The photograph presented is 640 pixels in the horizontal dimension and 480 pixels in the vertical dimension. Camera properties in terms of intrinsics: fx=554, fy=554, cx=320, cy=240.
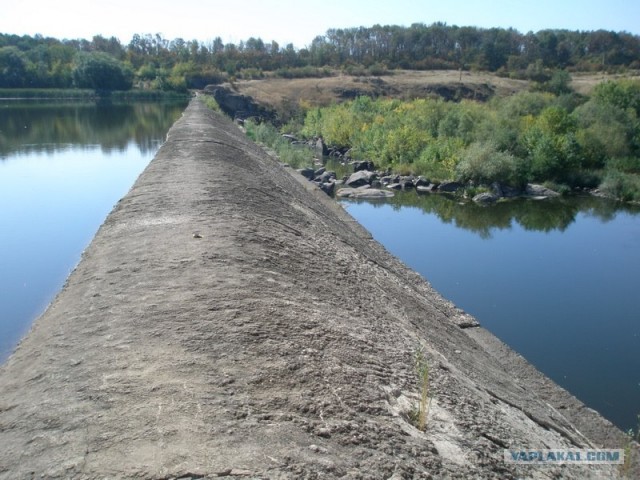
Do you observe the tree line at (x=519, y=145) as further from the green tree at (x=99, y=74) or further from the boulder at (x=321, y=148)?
the green tree at (x=99, y=74)

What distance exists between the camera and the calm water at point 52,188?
1039 cm

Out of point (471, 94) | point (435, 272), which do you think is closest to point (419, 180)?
point (435, 272)

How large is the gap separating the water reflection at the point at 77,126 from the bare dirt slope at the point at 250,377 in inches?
951

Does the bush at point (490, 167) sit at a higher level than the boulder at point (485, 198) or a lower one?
higher

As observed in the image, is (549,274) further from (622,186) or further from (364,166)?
(364,166)

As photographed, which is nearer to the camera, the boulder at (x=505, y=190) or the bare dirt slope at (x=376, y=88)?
the boulder at (x=505, y=190)

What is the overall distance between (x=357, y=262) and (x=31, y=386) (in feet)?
15.4

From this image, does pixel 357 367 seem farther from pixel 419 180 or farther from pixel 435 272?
pixel 419 180

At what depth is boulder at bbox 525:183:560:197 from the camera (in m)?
23.0

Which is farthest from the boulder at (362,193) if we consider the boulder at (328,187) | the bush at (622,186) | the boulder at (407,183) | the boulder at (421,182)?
the bush at (622,186)

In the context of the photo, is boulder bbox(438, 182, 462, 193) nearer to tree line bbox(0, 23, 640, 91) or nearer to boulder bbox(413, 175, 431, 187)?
boulder bbox(413, 175, 431, 187)

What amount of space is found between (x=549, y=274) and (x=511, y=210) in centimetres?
782

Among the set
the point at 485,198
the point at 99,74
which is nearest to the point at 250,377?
the point at 485,198

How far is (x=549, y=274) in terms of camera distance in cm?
1375
